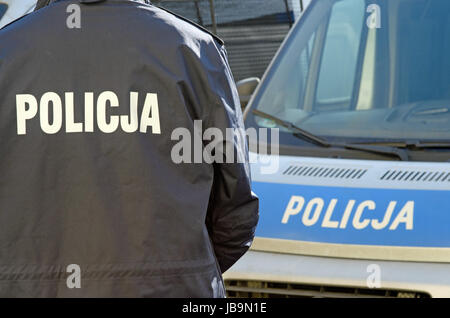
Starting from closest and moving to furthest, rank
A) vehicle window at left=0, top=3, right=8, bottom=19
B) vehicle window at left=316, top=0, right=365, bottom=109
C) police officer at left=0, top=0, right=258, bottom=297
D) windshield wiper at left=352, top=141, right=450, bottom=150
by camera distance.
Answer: police officer at left=0, top=0, right=258, bottom=297 < windshield wiper at left=352, top=141, right=450, bottom=150 < vehicle window at left=316, top=0, right=365, bottom=109 < vehicle window at left=0, top=3, right=8, bottom=19

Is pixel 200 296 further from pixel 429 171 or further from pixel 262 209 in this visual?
pixel 429 171

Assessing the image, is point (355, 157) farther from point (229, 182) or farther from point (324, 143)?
point (229, 182)

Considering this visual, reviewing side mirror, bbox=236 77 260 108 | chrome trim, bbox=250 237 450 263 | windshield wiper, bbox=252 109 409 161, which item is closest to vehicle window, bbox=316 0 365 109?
windshield wiper, bbox=252 109 409 161

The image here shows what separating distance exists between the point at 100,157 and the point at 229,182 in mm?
346

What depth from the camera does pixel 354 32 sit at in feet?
13.5

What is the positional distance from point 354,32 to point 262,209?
1.27m

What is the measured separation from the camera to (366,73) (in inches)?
157

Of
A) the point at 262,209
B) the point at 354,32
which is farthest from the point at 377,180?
the point at 354,32

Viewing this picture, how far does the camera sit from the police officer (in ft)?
6.51

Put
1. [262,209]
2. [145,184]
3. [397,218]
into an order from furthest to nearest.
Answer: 1. [262,209]
2. [397,218]
3. [145,184]

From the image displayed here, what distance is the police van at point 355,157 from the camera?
2971mm

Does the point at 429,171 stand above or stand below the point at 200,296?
above

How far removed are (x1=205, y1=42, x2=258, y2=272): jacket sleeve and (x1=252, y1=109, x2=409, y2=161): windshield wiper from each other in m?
1.35

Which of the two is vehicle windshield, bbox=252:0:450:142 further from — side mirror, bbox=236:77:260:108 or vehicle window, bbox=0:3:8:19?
vehicle window, bbox=0:3:8:19
